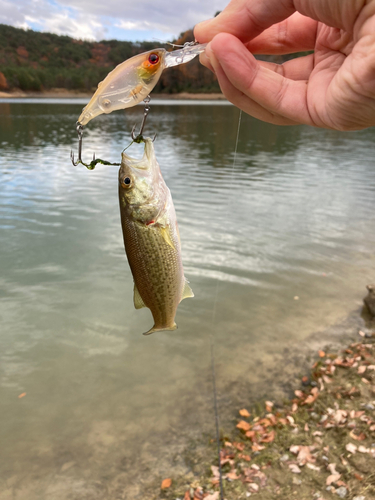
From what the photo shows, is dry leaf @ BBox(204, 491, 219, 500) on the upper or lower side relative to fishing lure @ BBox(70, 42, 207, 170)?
lower

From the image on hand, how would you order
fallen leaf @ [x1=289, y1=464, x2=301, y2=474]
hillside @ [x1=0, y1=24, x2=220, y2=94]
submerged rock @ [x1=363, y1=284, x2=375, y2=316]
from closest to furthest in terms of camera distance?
fallen leaf @ [x1=289, y1=464, x2=301, y2=474]
submerged rock @ [x1=363, y1=284, x2=375, y2=316]
hillside @ [x1=0, y1=24, x2=220, y2=94]

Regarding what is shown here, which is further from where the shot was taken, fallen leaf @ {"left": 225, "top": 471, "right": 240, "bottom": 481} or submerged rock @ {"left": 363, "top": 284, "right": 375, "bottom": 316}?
submerged rock @ {"left": 363, "top": 284, "right": 375, "bottom": 316}

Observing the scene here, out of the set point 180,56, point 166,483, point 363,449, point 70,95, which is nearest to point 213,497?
point 166,483

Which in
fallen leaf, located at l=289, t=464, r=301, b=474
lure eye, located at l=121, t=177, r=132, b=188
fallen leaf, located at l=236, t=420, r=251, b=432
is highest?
lure eye, located at l=121, t=177, r=132, b=188

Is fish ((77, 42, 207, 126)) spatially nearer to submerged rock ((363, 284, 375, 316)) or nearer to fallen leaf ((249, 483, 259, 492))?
fallen leaf ((249, 483, 259, 492))

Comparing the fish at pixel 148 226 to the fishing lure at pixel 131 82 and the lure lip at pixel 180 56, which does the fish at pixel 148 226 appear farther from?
the lure lip at pixel 180 56

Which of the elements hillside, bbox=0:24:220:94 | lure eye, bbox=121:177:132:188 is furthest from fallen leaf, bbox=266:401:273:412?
hillside, bbox=0:24:220:94

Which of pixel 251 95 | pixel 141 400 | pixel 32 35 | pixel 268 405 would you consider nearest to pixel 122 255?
pixel 141 400

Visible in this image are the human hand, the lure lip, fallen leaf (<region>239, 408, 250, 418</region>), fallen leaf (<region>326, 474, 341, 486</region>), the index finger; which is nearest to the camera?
the human hand

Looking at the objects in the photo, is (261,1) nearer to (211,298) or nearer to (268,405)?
(268,405)
